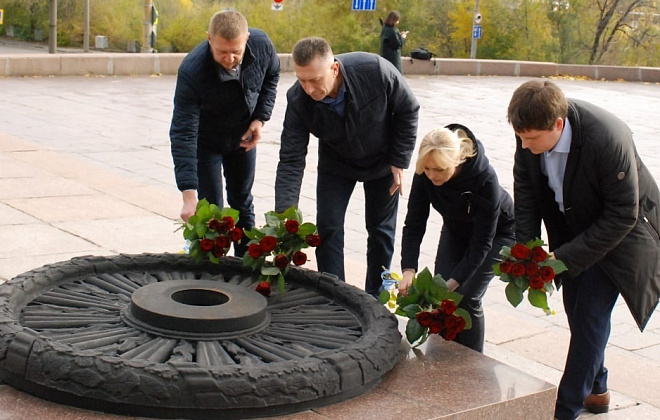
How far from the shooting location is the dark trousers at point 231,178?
5.23m

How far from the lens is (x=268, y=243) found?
13.0 feet

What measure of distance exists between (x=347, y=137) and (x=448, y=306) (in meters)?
1.20

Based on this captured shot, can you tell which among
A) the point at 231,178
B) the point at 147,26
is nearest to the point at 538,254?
the point at 231,178

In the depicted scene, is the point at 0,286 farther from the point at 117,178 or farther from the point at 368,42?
the point at 368,42

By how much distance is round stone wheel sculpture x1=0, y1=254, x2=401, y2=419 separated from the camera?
9.77 ft

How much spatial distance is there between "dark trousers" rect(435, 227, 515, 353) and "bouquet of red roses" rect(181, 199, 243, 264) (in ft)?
2.97

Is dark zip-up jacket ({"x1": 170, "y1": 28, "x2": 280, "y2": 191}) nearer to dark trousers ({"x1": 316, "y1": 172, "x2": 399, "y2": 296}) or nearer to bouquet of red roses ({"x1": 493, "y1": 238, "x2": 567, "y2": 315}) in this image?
dark trousers ({"x1": 316, "y1": 172, "x2": 399, "y2": 296})

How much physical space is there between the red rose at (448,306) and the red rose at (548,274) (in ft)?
1.14

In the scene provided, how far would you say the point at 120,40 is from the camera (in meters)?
28.5

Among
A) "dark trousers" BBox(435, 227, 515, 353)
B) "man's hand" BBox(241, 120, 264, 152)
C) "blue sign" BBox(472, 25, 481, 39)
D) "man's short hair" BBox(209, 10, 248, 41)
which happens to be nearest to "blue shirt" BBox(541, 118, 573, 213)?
"dark trousers" BBox(435, 227, 515, 353)

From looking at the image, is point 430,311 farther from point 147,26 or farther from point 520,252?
point 147,26

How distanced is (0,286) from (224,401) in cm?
125

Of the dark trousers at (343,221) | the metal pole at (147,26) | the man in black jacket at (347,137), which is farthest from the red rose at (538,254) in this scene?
the metal pole at (147,26)

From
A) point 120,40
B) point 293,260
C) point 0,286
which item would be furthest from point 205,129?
point 120,40
